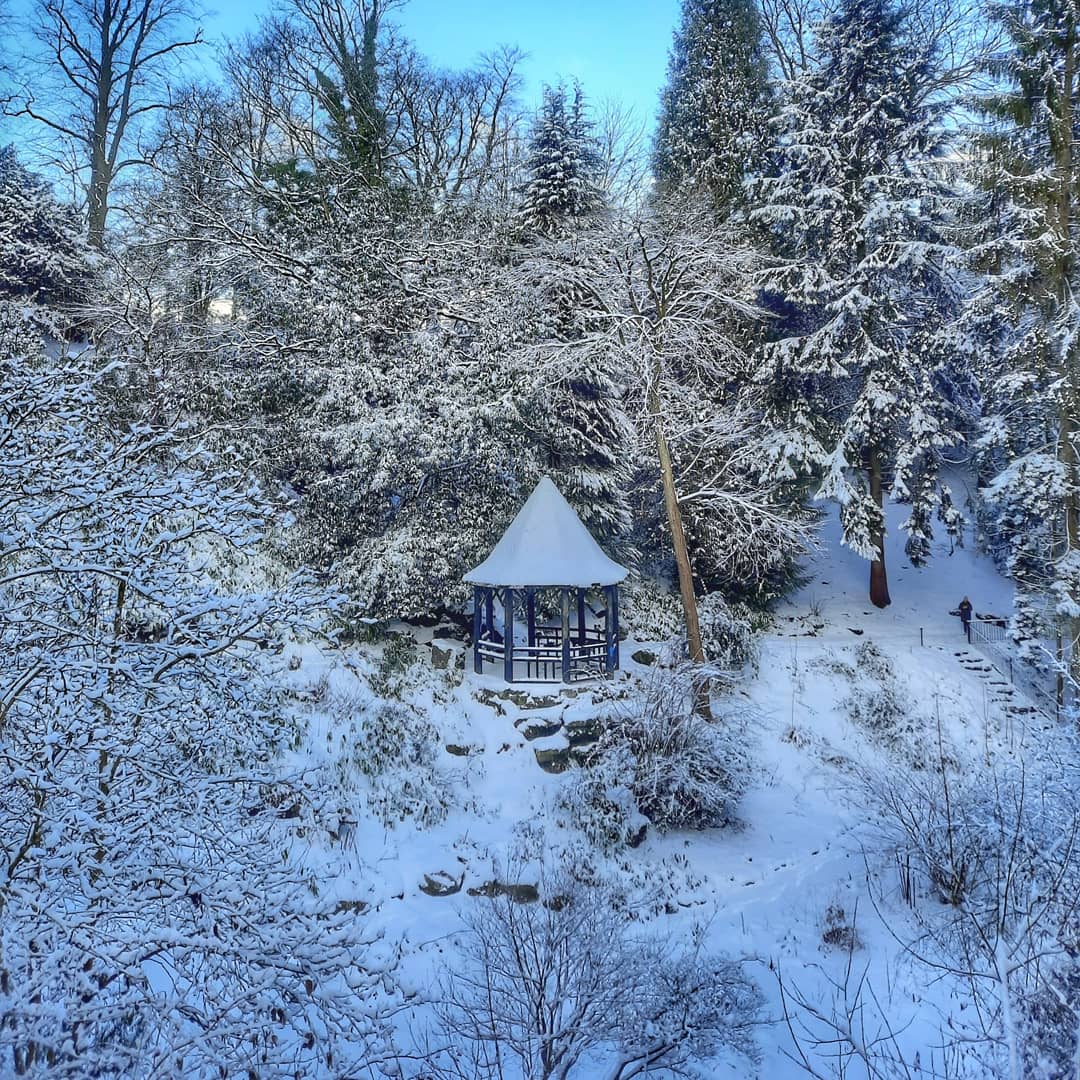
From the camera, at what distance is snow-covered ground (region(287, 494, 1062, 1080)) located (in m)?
7.66

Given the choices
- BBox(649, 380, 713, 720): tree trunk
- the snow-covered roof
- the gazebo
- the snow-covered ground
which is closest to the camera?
the snow-covered ground

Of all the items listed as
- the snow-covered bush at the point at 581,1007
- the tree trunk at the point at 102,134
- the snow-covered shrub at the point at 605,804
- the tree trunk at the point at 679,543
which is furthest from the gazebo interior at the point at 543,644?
the tree trunk at the point at 102,134

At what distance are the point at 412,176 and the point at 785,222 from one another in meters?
12.0

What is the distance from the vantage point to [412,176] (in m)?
22.8

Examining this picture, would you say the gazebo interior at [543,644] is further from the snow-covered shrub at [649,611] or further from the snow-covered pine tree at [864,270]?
the snow-covered pine tree at [864,270]

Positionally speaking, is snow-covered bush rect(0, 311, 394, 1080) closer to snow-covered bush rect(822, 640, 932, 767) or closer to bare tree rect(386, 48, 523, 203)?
snow-covered bush rect(822, 640, 932, 767)

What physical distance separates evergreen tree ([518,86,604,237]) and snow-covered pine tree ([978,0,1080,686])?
7996 mm

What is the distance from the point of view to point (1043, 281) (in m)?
13.0

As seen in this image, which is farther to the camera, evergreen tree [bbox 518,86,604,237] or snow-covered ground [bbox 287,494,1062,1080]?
evergreen tree [bbox 518,86,604,237]

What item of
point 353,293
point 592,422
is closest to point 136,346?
point 353,293

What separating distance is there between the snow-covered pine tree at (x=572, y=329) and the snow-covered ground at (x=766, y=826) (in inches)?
168

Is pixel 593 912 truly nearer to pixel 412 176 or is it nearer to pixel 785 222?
pixel 785 222

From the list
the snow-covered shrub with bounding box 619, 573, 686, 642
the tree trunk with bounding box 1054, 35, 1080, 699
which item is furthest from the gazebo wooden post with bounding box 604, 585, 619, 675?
the tree trunk with bounding box 1054, 35, 1080, 699

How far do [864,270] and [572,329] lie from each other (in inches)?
270
